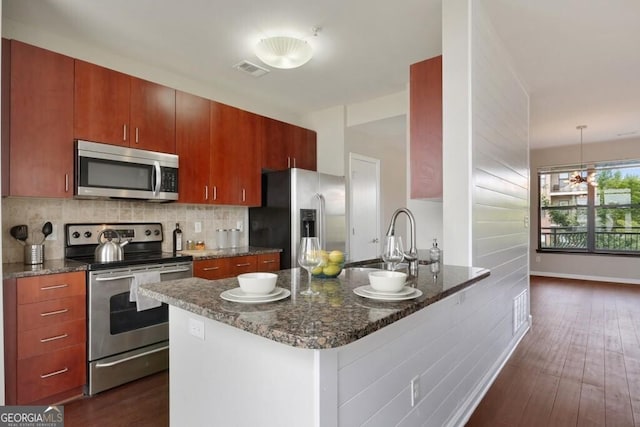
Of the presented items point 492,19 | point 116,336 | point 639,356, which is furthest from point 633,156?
point 116,336

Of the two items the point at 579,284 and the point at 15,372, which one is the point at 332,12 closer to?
the point at 15,372

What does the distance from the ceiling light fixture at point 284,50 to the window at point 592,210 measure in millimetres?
6337

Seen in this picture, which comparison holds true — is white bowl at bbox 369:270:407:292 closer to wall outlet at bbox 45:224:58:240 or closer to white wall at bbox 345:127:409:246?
wall outlet at bbox 45:224:58:240

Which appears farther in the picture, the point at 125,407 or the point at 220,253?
the point at 220,253

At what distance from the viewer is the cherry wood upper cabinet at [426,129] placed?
8.52 ft

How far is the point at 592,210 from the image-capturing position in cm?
680

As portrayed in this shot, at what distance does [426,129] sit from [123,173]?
96.5 inches

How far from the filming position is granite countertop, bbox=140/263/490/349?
2.83ft

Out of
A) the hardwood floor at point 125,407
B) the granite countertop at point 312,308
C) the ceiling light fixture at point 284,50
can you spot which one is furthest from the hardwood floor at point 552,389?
the ceiling light fixture at point 284,50

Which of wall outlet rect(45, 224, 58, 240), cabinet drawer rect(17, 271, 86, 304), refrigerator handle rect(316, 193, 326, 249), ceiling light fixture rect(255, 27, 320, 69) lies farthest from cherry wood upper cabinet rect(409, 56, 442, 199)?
wall outlet rect(45, 224, 58, 240)

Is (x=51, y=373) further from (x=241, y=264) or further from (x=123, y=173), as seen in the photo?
(x=241, y=264)

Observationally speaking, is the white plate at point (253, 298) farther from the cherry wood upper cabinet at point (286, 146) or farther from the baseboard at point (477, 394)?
the cherry wood upper cabinet at point (286, 146)

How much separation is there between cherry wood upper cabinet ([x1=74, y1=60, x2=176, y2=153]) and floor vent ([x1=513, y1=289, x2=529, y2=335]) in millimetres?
3569

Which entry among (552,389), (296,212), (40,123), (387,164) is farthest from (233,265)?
(387,164)
